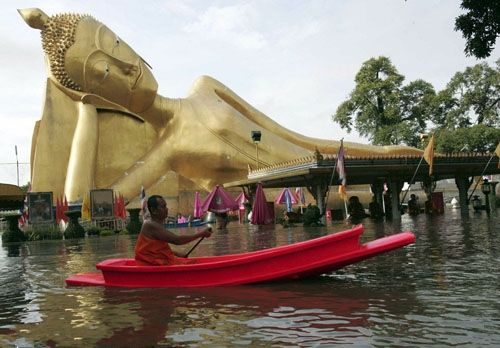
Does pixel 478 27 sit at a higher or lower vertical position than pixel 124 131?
lower

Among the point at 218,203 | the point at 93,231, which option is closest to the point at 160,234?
the point at 93,231

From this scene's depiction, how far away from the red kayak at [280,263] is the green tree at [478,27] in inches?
198

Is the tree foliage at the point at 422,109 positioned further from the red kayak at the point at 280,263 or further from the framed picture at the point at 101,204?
the red kayak at the point at 280,263

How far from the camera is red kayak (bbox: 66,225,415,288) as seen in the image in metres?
6.80

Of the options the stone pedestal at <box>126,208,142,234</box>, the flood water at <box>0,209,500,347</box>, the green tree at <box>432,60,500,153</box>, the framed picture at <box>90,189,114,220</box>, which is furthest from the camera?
the green tree at <box>432,60,500,153</box>

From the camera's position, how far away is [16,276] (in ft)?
32.3

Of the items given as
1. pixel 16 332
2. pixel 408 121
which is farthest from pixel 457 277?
pixel 408 121

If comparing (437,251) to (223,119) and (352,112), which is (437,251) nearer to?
(223,119)

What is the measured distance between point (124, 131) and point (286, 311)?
27027mm

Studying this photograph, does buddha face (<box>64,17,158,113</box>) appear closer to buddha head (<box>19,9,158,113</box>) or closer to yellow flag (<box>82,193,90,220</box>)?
buddha head (<box>19,9,158,113</box>)

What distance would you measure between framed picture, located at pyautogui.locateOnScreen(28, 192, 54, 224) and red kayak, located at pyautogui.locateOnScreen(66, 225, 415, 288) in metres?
17.9

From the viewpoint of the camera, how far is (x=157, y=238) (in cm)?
701

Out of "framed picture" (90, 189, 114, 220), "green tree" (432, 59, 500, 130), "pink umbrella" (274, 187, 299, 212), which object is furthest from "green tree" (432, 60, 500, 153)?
"framed picture" (90, 189, 114, 220)

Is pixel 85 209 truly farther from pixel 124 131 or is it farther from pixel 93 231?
pixel 124 131
